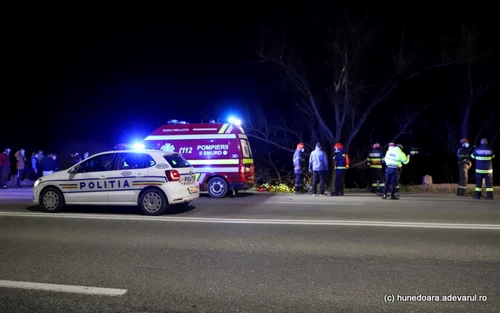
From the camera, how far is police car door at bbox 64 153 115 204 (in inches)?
366

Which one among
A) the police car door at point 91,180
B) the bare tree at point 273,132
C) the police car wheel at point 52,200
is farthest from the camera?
the bare tree at point 273,132

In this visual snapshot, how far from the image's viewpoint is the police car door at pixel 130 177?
9.12 meters

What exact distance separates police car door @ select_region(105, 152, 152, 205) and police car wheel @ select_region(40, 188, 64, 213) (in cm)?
129

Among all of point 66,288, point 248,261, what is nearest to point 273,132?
point 248,261

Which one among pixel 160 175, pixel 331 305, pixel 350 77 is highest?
pixel 350 77

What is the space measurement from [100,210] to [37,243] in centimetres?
346

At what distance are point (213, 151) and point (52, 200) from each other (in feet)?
16.0

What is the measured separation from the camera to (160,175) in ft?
29.6

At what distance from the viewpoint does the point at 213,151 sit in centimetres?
1265

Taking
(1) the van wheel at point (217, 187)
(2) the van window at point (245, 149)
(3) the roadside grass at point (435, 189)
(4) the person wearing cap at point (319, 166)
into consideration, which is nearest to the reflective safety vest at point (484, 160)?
(3) the roadside grass at point (435, 189)

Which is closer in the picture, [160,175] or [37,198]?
[160,175]

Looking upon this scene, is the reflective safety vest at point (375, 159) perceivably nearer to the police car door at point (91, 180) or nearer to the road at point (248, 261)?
the road at point (248, 261)

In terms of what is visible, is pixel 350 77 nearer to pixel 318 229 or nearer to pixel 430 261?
pixel 318 229

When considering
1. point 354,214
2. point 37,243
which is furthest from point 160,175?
point 354,214
